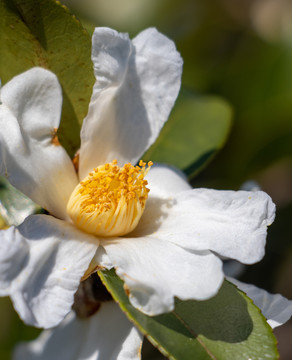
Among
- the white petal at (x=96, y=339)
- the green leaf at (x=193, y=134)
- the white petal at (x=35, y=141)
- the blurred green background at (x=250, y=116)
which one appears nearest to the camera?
the white petal at (x=35, y=141)

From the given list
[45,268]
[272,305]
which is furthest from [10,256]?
[272,305]

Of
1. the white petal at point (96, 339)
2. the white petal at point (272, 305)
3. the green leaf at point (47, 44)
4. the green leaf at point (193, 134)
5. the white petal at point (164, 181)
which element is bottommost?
the white petal at point (96, 339)

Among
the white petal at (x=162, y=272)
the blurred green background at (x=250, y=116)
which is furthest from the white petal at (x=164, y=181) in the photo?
the blurred green background at (x=250, y=116)

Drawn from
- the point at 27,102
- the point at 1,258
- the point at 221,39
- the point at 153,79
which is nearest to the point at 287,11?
the point at 221,39

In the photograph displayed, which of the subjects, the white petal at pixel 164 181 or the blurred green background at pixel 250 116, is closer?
the white petal at pixel 164 181

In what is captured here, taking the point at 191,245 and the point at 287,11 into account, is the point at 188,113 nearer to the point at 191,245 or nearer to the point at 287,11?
the point at 191,245

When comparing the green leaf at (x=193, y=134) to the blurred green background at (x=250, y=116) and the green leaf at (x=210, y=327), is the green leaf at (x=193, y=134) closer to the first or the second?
the blurred green background at (x=250, y=116)

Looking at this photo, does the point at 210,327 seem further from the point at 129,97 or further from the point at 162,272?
the point at 129,97
